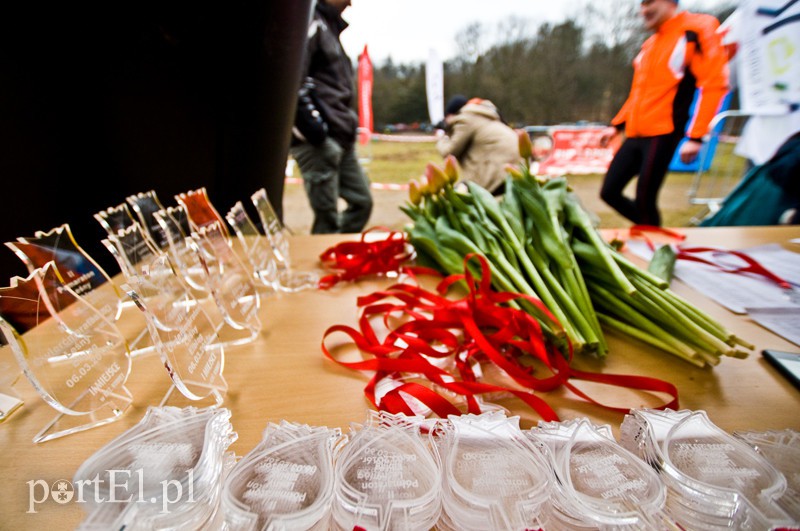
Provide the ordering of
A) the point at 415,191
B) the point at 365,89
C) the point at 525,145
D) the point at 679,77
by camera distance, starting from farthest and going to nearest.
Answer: the point at 365,89 < the point at 679,77 < the point at 415,191 < the point at 525,145

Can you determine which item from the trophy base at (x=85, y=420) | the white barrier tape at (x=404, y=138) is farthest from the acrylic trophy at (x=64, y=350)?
the white barrier tape at (x=404, y=138)

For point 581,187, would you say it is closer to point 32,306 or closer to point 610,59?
point 610,59

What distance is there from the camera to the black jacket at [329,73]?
196 centimetres

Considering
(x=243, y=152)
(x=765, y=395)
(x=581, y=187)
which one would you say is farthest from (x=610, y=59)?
(x=765, y=395)

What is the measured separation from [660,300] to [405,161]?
271 inches

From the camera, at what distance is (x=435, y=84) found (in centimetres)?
509

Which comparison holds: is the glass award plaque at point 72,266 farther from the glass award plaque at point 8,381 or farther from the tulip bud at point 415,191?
the tulip bud at point 415,191

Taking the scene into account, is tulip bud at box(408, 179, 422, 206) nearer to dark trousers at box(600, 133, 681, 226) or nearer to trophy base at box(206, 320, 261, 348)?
trophy base at box(206, 320, 261, 348)

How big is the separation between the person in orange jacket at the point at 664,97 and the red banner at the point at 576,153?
3180 mm

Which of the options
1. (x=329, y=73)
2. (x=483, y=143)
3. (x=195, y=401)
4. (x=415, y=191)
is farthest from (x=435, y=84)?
(x=195, y=401)

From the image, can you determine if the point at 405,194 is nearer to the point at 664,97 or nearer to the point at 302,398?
the point at 664,97

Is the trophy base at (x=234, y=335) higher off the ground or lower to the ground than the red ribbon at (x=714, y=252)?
higher

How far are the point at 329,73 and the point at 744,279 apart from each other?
1.95 m

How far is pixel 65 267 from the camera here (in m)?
0.56
